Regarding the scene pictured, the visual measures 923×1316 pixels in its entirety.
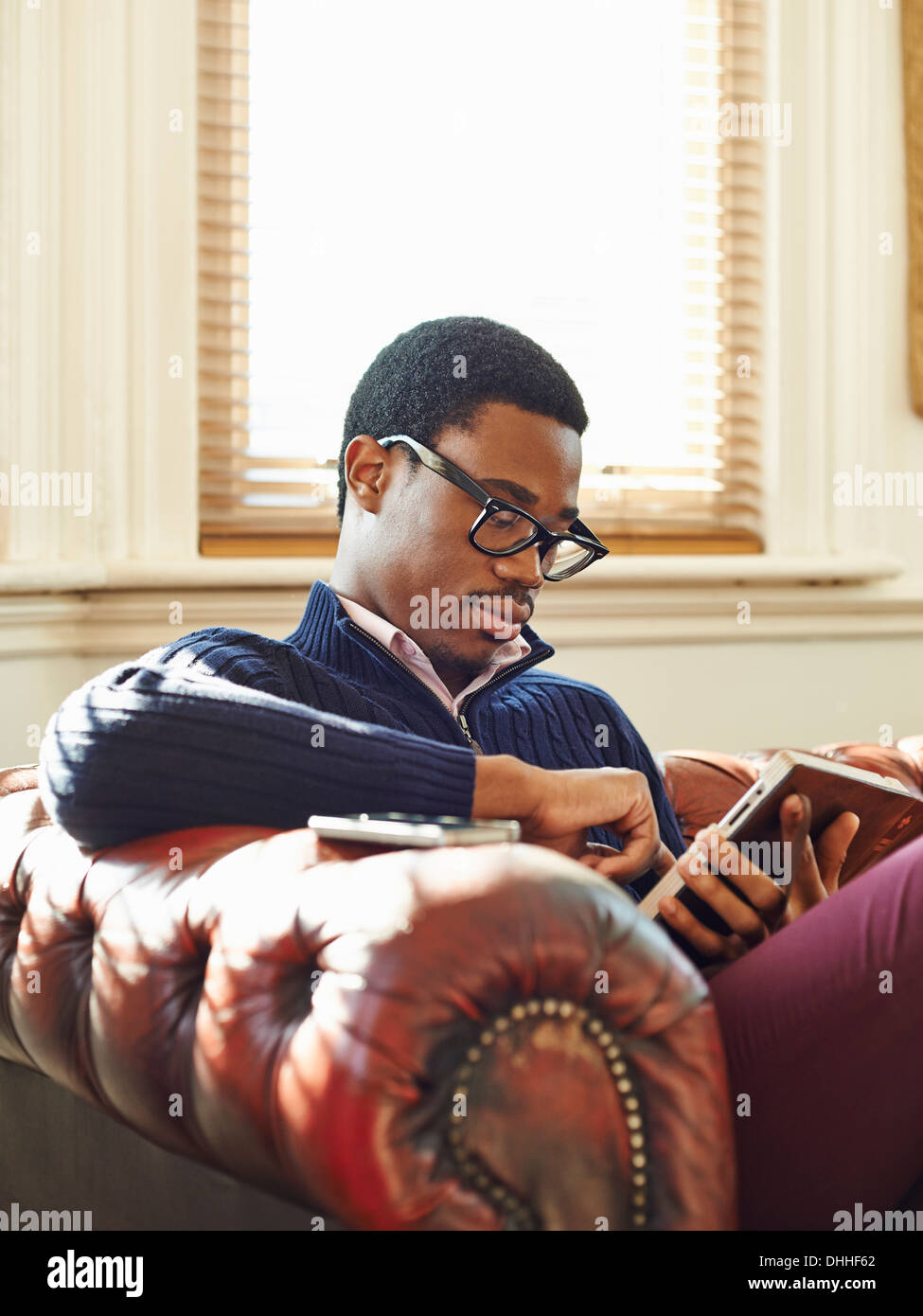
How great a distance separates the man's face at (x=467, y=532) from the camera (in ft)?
4.32

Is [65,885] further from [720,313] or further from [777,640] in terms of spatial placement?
[720,313]

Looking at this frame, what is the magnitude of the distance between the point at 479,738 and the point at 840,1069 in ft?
2.11

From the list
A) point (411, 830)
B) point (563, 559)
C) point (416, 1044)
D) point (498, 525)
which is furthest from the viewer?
point (563, 559)

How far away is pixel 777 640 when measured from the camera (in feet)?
7.92

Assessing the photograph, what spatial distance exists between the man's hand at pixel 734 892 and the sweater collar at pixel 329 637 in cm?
37

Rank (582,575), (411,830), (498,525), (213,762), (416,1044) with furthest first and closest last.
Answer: (582,575), (498,525), (213,762), (411,830), (416,1044)

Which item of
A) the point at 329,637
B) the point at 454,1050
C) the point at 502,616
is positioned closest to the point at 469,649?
the point at 502,616

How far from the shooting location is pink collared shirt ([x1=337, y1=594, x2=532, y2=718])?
4.35 ft

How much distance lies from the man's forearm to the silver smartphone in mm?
91

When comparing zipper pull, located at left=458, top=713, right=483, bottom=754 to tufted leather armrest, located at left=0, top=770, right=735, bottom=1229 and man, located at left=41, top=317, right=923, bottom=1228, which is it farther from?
tufted leather armrest, located at left=0, top=770, right=735, bottom=1229

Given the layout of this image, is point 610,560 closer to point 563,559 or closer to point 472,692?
point 563,559

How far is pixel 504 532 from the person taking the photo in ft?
4.32

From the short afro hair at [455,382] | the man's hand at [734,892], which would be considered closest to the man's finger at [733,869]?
the man's hand at [734,892]
